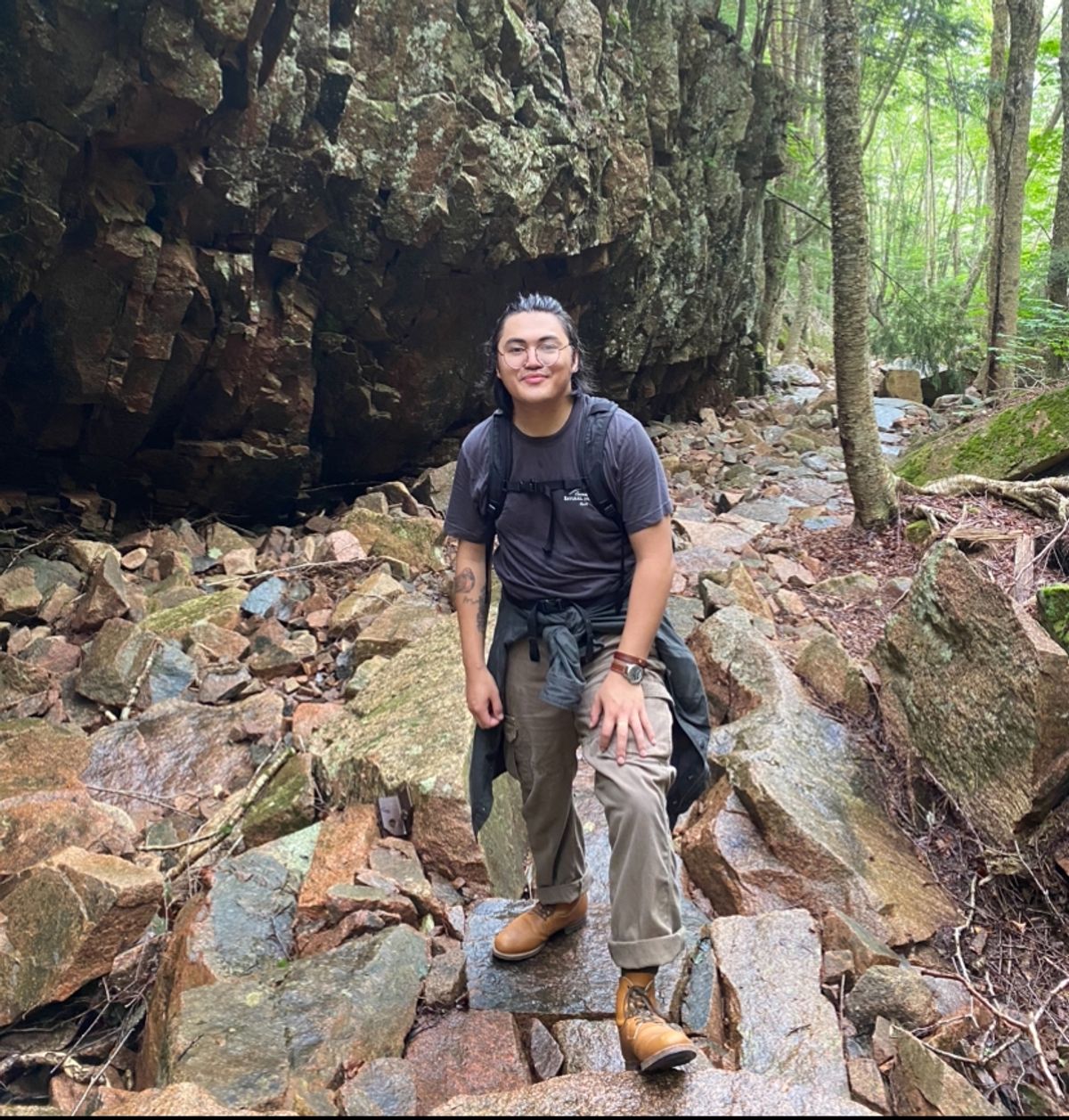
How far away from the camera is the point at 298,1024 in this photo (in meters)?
2.69

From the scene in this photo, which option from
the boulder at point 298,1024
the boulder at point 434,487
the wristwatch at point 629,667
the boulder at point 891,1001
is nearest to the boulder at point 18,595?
the boulder at point 434,487

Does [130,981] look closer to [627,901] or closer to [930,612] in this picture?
[627,901]

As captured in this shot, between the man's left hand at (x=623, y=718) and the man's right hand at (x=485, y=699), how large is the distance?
0.48m

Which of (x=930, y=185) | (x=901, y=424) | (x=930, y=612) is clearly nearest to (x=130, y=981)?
(x=930, y=612)

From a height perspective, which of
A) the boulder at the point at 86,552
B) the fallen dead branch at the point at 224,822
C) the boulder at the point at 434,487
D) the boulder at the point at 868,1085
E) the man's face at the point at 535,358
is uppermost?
the man's face at the point at 535,358

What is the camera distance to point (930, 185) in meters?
32.8

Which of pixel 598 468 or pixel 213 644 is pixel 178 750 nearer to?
pixel 213 644

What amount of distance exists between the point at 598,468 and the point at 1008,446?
7.87 m

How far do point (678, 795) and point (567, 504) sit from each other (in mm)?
1101

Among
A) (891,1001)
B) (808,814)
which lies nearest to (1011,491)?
(808,814)

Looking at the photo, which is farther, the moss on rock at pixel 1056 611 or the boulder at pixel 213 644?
the boulder at pixel 213 644

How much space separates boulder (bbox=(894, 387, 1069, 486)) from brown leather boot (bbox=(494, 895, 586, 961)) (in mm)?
7279

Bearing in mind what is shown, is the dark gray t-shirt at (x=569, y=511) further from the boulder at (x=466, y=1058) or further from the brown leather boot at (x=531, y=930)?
the boulder at (x=466, y=1058)

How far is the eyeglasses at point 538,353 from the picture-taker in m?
2.68
